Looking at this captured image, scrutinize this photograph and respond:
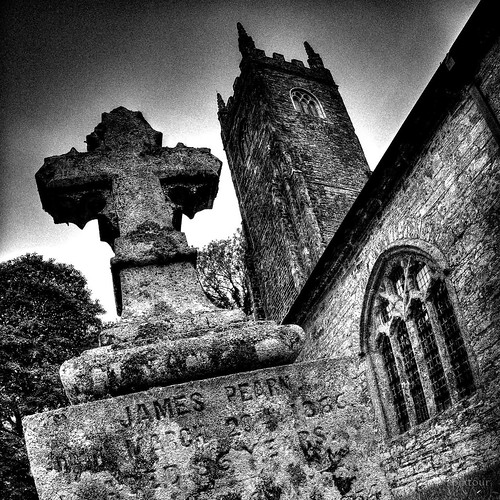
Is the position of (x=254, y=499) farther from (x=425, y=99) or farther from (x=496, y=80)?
(x=425, y=99)

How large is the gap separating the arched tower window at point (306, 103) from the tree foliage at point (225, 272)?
8350mm

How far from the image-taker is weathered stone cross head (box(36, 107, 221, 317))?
263 centimetres

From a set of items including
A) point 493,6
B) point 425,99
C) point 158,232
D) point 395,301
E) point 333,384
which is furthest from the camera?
point 395,301

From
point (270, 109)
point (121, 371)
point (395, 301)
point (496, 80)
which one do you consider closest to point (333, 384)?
point (121, 371)

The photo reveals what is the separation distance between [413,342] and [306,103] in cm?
1538

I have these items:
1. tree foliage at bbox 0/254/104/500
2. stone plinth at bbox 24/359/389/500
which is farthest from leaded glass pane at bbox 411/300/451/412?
tree foliage at bbox 0/254/104/500

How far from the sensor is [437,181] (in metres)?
7.78

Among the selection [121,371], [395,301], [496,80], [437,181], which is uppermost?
[496,80]

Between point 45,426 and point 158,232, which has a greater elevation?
point 158,232

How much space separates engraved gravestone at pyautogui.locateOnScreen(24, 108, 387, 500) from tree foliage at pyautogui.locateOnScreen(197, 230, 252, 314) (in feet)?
76.9

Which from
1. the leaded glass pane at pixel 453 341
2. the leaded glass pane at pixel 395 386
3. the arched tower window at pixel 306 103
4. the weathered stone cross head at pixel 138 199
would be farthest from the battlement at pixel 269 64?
the weathered stone cross head at pixel 138 199

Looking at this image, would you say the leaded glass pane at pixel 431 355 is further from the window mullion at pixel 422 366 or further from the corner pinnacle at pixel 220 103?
the corner pinnacle at pixel 220 103

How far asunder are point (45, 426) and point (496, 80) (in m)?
6.98

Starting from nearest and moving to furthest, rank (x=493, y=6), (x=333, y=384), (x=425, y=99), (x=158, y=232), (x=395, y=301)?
(x=333, y=384) → (x=158, y=232) → (x=493, y=6) → (x=425, y=99) → (x=395, y=301)
